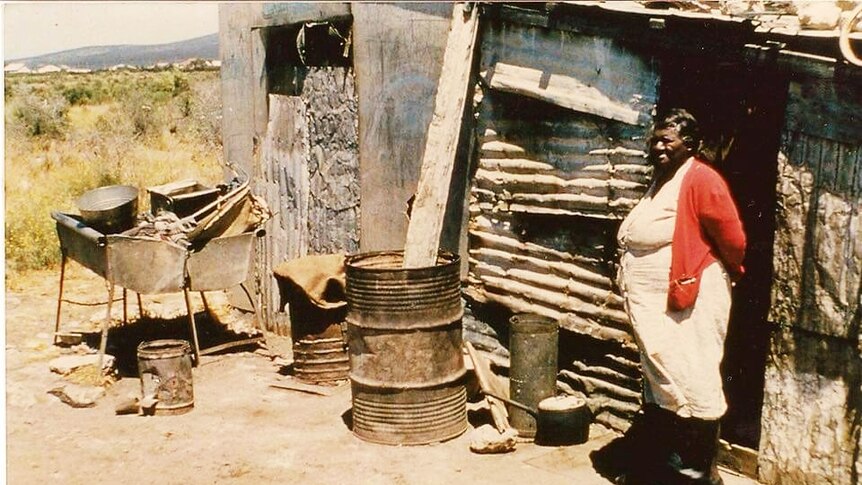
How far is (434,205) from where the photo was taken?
23.7 ft

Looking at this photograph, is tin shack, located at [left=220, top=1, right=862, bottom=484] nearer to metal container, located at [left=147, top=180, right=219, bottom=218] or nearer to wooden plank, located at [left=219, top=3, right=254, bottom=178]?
wooden plank, located at [left=219, top=3, right=254, bottom=178]

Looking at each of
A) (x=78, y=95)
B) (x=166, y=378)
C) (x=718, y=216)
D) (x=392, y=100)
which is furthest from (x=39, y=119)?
(x=718, y=216)

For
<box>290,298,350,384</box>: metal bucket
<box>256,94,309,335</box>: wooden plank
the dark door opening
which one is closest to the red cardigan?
the dark door opening

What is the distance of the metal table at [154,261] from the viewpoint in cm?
824

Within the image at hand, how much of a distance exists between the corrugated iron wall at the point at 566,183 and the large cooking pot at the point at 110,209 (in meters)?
3.61

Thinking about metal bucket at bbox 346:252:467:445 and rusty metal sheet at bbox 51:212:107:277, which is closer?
metal bucket at bbox 346:252:467:445

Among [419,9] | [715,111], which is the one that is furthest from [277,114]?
[715,111]

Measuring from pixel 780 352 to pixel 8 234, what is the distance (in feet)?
41.1

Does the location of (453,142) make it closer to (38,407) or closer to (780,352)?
(780,352)

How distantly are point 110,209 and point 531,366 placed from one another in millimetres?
4553

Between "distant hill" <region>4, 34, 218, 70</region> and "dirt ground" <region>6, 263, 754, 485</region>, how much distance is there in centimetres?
6455

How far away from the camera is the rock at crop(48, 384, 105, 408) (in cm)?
793

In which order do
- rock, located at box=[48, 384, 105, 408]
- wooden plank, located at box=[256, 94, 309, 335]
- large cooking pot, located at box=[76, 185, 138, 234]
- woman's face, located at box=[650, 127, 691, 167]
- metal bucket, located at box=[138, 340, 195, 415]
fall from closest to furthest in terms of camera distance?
woman's face, located at box=[650, 127, 691, 167] < metal bucket, located at box=[138, 340, 195, 415] < rock, located at box=[48, 384, 105, 408] < large cooking pot, located at box=[76, 185, 138, 234] < wooden plank, located at box=[256, 94, 309, 335]

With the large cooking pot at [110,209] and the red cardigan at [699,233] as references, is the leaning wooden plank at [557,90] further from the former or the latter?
the large cooking pot at [110,209]
